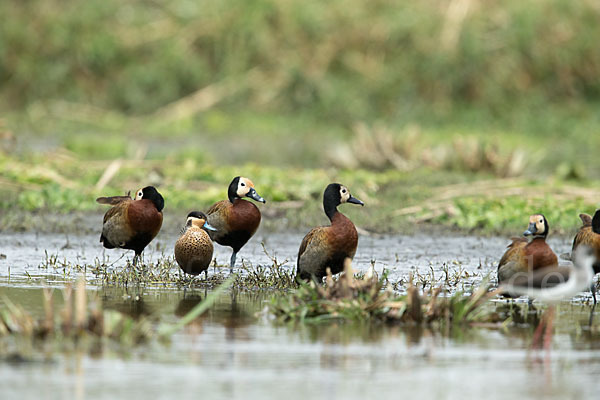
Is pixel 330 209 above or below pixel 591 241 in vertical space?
above

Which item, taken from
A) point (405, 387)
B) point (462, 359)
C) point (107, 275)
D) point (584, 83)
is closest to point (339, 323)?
point (462, 359)

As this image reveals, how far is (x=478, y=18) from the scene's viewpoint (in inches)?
1169

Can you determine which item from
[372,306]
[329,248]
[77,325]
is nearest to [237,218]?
[329,248]

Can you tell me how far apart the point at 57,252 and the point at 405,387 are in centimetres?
592

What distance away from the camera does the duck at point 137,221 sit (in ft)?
33.5

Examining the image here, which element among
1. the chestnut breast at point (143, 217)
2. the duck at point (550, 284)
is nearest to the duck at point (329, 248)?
the duck at point (550, 284)

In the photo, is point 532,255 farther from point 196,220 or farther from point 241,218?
point 241,218

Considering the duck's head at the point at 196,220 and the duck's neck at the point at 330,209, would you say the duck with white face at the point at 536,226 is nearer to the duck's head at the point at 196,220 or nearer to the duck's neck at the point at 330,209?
the duck's neck at the point at 330,209

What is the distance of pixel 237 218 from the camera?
10.6 meters

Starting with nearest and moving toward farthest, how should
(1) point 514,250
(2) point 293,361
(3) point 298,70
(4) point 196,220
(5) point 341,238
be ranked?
1. (2) point 293,361
2. (1) point 514,250
3. (5) point 341,238
4. (4) point 196,220
5. (3) point 298,70

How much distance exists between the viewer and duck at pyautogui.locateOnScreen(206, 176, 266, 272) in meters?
10.6

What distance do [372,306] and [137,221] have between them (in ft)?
10.1

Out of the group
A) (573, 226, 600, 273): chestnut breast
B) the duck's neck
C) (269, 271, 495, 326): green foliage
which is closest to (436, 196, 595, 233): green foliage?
(573, 226, 600, 273): chestnut breast

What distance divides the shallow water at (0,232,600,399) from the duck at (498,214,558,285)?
35cm
